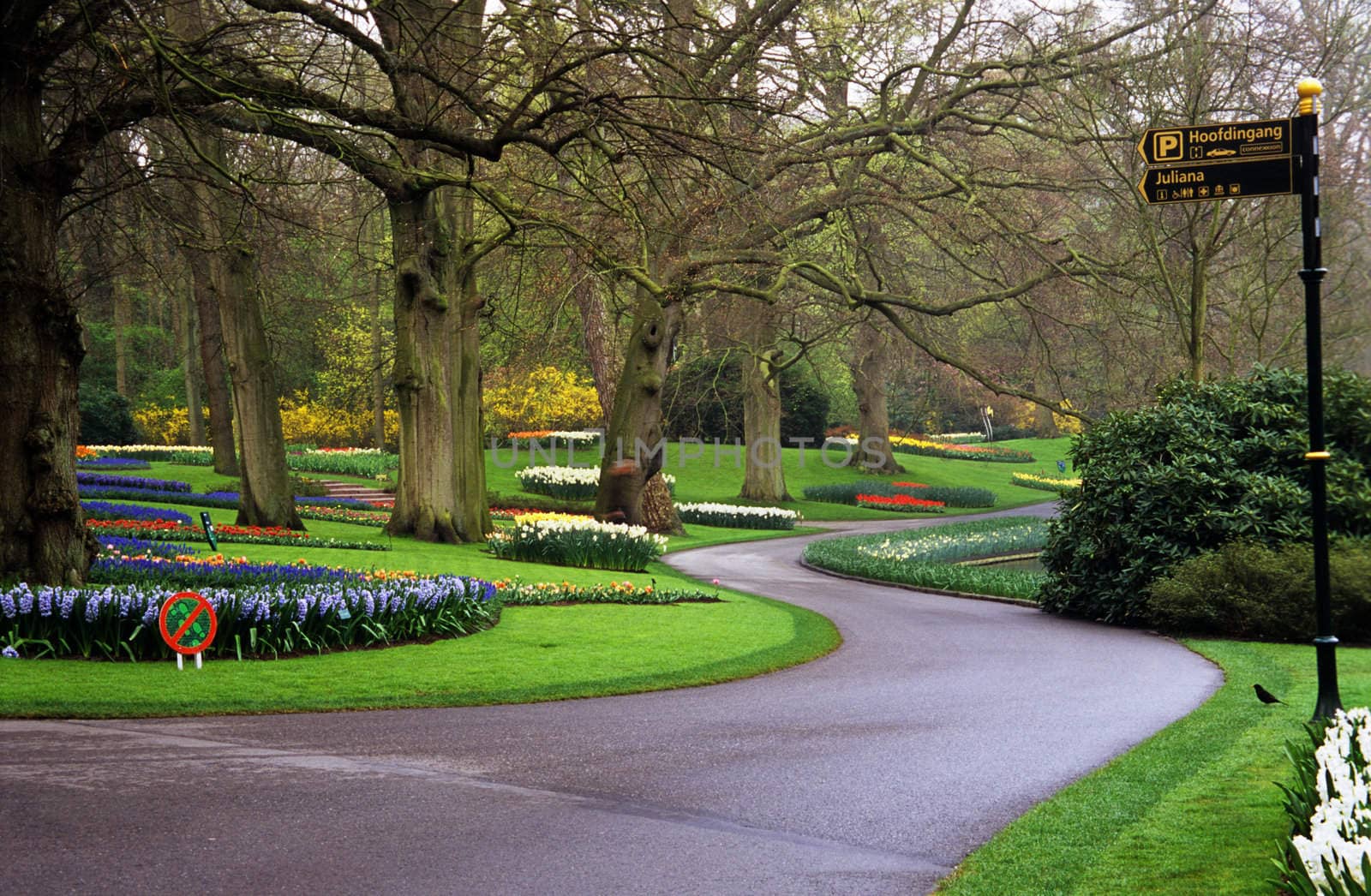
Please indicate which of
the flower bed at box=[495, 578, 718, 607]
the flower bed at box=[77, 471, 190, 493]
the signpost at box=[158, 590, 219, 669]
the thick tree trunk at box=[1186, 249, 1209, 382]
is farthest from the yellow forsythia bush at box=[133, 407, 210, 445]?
the signpost at box=[158, 590, 219, 669]

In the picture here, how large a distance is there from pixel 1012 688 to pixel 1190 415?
22.3 feet

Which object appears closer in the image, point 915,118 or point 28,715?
point 28,715

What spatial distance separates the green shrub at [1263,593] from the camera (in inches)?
524

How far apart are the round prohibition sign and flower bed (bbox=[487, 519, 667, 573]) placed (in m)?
10.2

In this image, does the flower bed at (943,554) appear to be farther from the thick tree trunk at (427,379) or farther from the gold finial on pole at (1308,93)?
the gold finial on pole at (1308,93)

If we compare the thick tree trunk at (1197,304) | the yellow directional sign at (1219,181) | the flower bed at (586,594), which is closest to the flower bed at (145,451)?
the flower bed at (586,594)

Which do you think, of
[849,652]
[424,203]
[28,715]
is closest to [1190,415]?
[849,652]

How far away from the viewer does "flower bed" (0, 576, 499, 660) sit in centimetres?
1044

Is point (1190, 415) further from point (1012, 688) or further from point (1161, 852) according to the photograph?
point (1161, 852)

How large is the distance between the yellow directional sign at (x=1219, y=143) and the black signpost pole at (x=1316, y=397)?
0.50 ft

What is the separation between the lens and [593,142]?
11.6 metres

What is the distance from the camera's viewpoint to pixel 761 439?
129 feet

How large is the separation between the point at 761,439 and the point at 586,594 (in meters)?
23.5

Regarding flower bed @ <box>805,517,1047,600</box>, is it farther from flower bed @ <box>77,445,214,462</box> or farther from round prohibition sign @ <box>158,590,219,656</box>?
flower bed @ <box>77,445,214,462</box>
